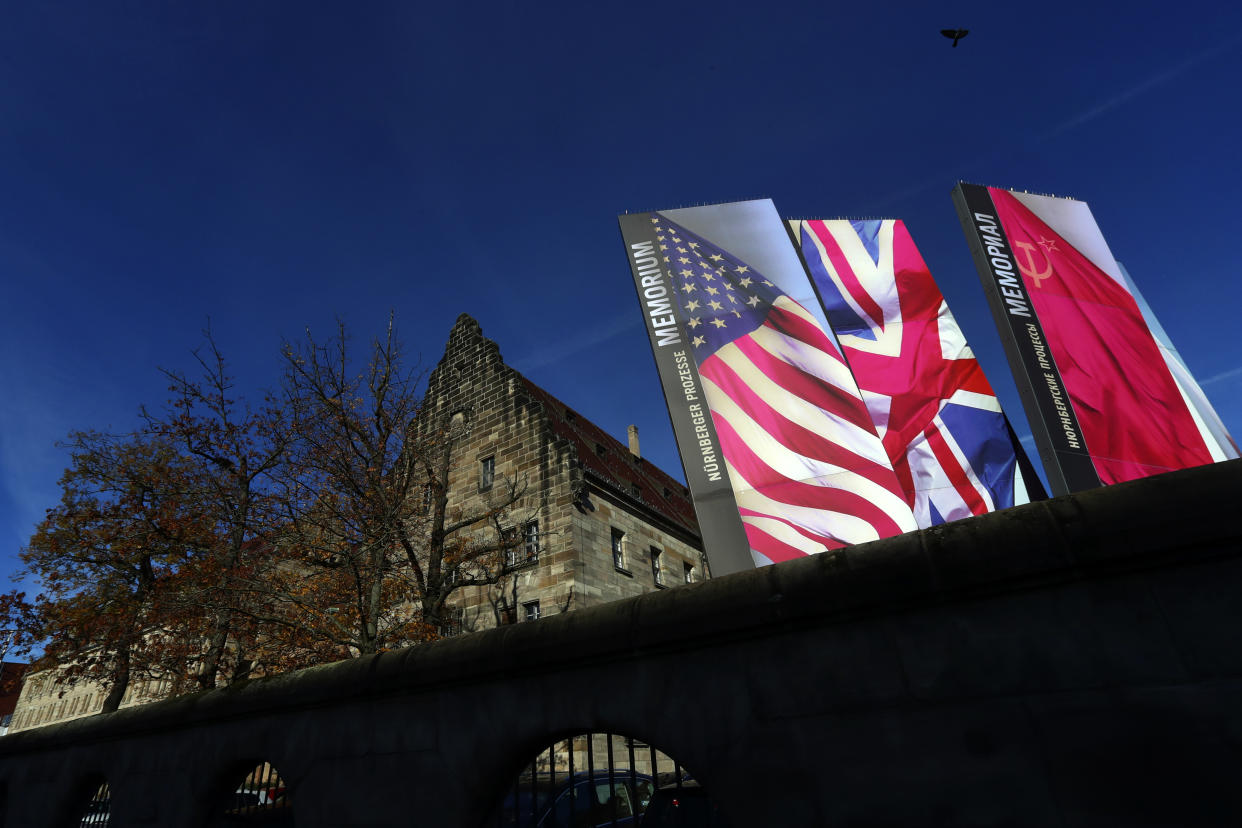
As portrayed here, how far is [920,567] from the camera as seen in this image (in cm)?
297

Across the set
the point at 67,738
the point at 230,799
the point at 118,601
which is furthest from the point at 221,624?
the point at 230,799

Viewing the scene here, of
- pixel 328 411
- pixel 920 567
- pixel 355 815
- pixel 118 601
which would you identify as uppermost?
pixel 328 411

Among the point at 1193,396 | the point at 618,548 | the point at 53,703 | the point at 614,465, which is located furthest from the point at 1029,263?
the point at 53,703

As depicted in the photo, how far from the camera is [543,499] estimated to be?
23.0 metres

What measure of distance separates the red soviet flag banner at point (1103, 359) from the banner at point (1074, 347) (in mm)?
27

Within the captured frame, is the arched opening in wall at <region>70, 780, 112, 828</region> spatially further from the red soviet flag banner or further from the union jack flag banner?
the red soviet flag banner

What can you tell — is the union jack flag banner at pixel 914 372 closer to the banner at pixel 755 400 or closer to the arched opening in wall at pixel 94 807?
the banner at pixel 755 400

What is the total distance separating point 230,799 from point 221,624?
1432cm

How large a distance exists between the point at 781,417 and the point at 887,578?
29.2 ft

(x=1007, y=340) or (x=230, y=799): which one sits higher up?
(x=1007, y=340)

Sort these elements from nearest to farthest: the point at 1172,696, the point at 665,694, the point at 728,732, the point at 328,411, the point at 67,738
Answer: the point at 1172,696 < the point at 728,732 < the point at 665,694 < the point at 67,738 < the point at 328,411

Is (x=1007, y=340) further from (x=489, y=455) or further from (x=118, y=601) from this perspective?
(x=118, y=601)

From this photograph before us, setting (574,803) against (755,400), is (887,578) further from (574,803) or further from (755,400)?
(755,400)

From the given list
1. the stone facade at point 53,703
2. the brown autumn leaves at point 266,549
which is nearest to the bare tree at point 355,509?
the brown autumn leaves at point 266,549
